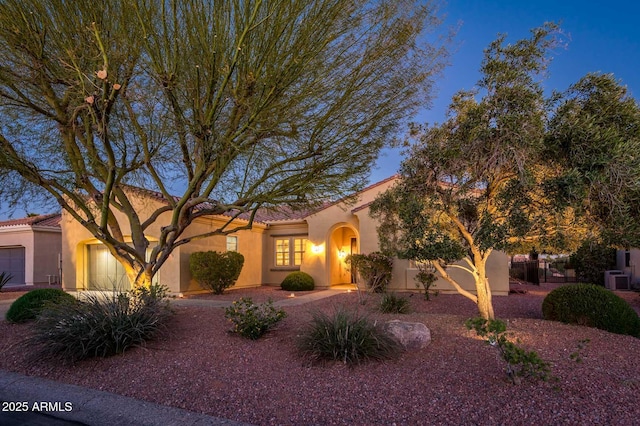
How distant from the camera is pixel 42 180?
9094mm

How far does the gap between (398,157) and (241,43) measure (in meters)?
3.76

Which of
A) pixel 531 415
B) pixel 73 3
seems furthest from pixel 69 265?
pixel 531 415

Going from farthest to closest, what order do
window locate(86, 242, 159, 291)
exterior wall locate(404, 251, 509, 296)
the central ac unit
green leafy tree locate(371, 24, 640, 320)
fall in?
window locate(86, 242, 159, 291), the central ac unit, exterior wall locate(404, 251, 509, 296), green leafy tree locate(371, 24, 640, 320)

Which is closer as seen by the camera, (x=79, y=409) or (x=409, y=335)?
(x=79, y=409)

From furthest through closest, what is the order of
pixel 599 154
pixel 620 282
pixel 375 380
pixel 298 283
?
pixel 298 283 < pixel 620 282 < pixel 599 154 < pixel 375 380

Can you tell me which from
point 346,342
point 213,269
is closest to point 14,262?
point 213,269

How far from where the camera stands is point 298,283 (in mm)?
17406

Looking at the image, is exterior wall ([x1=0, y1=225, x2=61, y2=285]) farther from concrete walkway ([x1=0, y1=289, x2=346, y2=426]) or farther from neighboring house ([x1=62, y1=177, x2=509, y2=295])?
concrete walkway ([x1=0, y1=289, x2=346, y2=426])

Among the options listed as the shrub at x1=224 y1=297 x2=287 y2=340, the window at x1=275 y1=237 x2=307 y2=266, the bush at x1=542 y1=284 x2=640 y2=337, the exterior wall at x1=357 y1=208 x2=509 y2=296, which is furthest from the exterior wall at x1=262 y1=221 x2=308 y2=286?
the bush at x1=542 y1=284 x2=640 y2=337

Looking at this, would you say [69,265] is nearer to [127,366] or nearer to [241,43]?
[127,366]

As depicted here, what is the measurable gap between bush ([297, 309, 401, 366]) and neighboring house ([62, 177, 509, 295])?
322 inches

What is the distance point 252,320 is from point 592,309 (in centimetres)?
653

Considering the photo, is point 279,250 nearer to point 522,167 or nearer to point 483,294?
point 483,294

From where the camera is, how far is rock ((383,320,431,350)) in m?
6.58
